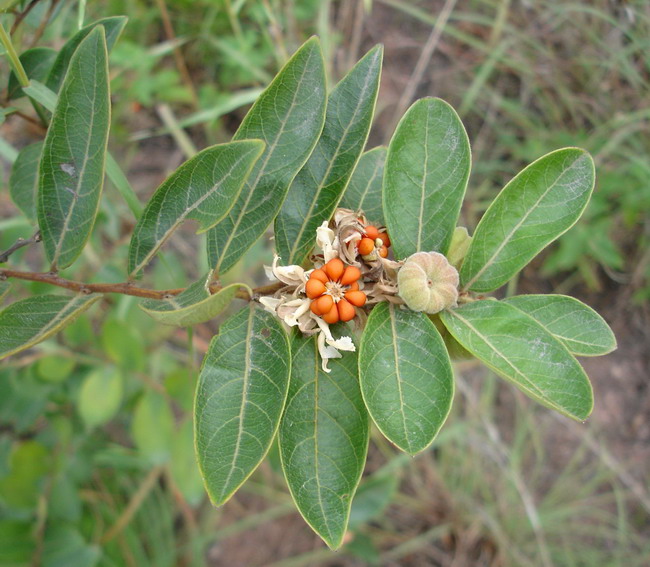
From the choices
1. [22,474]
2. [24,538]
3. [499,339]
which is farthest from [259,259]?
[499,339]

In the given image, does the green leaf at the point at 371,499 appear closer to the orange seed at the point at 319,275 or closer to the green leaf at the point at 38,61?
the orange seed at the point at 319,275

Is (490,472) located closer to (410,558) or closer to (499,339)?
(410,558)

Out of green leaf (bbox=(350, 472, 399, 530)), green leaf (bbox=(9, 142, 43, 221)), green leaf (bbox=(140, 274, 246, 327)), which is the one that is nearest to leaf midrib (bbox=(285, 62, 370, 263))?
green leaf (bbox=(140, 274, 246, 327))

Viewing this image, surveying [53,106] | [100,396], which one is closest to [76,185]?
[53,106]

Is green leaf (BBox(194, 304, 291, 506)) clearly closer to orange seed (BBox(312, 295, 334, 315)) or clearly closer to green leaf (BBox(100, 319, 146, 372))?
orange seed (BBox(312, 295, 334, 315))

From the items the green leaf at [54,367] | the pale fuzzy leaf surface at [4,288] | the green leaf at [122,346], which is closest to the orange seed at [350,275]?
the pale fuzzy leaf surface at [4,288]

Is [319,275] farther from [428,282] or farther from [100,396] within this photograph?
[100,396]
